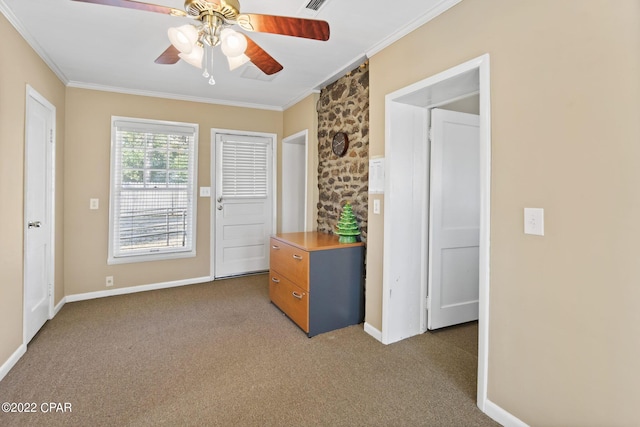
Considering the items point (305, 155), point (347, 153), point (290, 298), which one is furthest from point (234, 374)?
point (305, 155)

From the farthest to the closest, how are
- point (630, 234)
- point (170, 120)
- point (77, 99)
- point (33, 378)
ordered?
point (170, 120)
point (77, 99)
point (33, 378)
point (630, 234)

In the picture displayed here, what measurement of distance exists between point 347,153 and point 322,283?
142 centimetres

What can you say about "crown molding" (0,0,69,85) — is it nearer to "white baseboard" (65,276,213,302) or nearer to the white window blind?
the white window blind

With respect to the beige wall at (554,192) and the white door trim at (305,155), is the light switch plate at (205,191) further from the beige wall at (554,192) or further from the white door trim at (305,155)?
the beige wall at (554,192)

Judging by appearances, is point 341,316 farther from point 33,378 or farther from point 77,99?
point 77,99

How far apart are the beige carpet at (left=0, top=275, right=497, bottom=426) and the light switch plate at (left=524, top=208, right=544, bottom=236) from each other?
1105mm

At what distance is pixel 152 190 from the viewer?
4113mm

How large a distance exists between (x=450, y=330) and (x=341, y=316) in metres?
1.02

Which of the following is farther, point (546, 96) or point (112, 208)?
point (112, 208)

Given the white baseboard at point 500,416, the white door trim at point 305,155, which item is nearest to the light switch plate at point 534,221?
the white baseboard at point 500,416

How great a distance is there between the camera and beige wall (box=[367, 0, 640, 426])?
134 cm

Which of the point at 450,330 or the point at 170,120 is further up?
the point at 170,120

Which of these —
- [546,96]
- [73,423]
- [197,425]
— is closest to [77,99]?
[73,423]

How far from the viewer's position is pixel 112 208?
3.92 m
